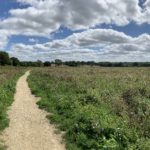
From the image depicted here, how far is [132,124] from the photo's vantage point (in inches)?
448

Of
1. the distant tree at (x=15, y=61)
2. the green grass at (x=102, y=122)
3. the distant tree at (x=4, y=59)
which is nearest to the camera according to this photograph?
the green grass at (x=102, y=122)

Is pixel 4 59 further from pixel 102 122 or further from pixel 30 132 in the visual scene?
pixel 102 122

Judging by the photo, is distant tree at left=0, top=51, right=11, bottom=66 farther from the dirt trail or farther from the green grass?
the dirt trail

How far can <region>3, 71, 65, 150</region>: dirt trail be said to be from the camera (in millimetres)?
10570

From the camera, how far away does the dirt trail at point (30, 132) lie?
416 inches

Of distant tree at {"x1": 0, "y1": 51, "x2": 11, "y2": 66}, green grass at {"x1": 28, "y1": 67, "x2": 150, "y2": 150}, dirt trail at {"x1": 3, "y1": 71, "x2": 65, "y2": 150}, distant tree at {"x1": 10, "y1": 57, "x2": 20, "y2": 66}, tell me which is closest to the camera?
green grass at {"x1": 28, "y1": 67, "x2": 150, "y2": 150}

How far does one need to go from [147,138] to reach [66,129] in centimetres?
360

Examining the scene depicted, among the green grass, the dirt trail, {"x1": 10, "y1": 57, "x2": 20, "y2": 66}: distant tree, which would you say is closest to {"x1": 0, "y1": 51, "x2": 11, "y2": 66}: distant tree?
{"x1": 10, "y1": 57, "x2": 20, "y2": 66}: distant tree

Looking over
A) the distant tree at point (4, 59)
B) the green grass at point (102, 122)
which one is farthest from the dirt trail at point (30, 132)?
the distant tree at point (4, 59)

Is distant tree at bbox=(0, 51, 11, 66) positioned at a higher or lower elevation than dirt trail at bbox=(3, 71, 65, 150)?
higher

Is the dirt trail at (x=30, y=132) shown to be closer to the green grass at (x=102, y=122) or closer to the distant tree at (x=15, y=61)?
the green grass at (x=102, y=122)

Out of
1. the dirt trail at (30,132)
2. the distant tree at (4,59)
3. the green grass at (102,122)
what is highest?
the distant tree at (4,59)

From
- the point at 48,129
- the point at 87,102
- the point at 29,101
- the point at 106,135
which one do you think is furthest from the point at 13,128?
the point at 29,101

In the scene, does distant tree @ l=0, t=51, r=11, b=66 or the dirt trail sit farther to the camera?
distant tree @ l=0, t=51, r=11, b=66
